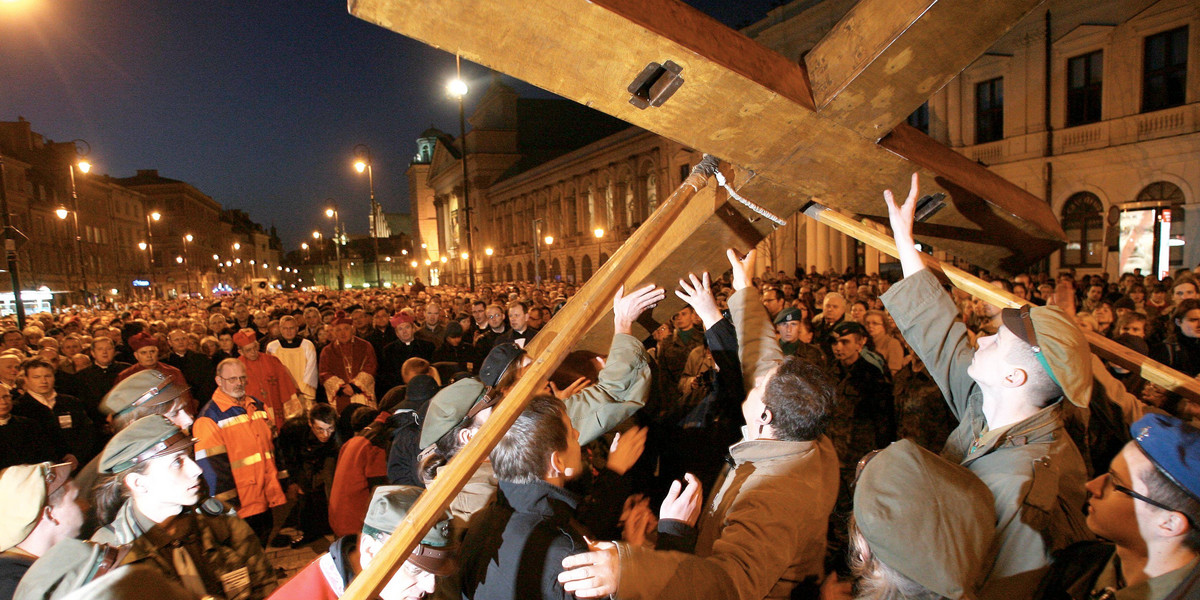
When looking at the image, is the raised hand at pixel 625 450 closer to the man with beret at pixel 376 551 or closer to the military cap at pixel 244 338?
the man with beret at pixel 376 551

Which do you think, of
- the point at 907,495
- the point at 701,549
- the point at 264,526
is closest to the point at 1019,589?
the point at 907,495

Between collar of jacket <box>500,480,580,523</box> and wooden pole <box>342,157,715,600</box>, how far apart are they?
58 centimetres

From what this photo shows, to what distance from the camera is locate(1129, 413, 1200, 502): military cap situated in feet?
4.61

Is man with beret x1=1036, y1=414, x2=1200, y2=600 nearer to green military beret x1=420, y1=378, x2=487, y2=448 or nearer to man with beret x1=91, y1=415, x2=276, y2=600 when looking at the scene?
green military beret x1=420, y1=378, x2=487, y2=448

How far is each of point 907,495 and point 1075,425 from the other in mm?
2371

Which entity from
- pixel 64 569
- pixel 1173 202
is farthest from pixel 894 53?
pixel 1173 202

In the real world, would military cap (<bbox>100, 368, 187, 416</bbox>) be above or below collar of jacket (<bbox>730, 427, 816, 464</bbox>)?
above

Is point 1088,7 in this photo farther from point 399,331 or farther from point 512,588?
point 512,588

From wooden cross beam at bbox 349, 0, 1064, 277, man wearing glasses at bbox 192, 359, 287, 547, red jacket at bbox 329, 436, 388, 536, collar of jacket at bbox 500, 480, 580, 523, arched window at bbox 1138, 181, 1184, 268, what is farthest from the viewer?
arched window at bbox 1138, 181, 1184, 268

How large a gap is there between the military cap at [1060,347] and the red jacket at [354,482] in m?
3.76

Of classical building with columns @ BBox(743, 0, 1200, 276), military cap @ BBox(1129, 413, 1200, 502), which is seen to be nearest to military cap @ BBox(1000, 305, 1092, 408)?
military cap @ BBox(1129, 413, 1200, 502)

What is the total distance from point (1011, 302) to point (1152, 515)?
2.34 feet

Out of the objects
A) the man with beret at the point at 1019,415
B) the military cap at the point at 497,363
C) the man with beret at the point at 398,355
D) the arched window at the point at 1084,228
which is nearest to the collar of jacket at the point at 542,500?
the military cap at the point at 497,363

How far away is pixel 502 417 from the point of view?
153 centimetres
